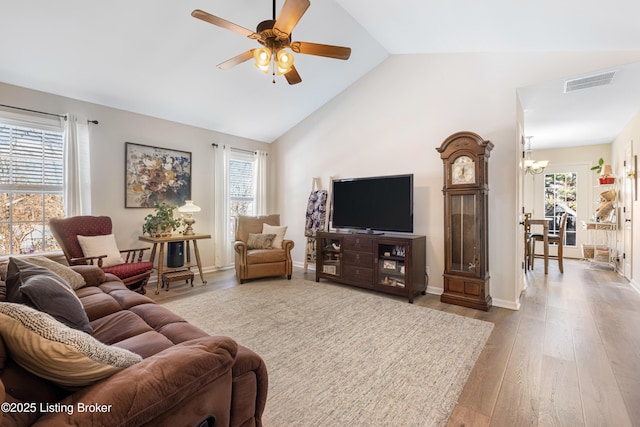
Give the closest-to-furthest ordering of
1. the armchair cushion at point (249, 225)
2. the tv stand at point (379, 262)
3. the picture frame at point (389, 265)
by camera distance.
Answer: the tv stand at point (379, 262), the picture frame at point (389, 265), the armchair cushion at point (249, 225)

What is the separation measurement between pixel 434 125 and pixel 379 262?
1964 millimetres

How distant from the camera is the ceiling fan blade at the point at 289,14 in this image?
6.41ft

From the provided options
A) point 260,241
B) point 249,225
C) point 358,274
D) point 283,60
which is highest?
point 283,60

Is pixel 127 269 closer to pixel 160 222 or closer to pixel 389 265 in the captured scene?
pixel 160 222

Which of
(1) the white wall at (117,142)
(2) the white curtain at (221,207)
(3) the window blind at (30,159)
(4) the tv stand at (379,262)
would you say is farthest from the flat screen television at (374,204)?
(3) the window blind at (30,159)

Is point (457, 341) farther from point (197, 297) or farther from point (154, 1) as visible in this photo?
point (154, 1)

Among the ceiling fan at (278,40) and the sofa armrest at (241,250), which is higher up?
→ the ceiling fan at (278,40)

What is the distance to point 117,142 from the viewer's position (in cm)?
404

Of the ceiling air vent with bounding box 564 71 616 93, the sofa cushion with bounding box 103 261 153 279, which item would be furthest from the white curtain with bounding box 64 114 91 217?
the ceiling air vent with bounding box 564 71 616 93

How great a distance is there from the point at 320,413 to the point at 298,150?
15.1 ft

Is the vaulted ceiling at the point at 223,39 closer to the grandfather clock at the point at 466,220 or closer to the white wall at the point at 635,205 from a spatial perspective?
the white wall at the point at 635,205

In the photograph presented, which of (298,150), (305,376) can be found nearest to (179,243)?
(298,150)

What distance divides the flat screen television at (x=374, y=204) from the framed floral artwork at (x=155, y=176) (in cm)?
246

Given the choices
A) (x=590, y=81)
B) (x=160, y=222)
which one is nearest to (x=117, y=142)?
(x=160, y=222)
